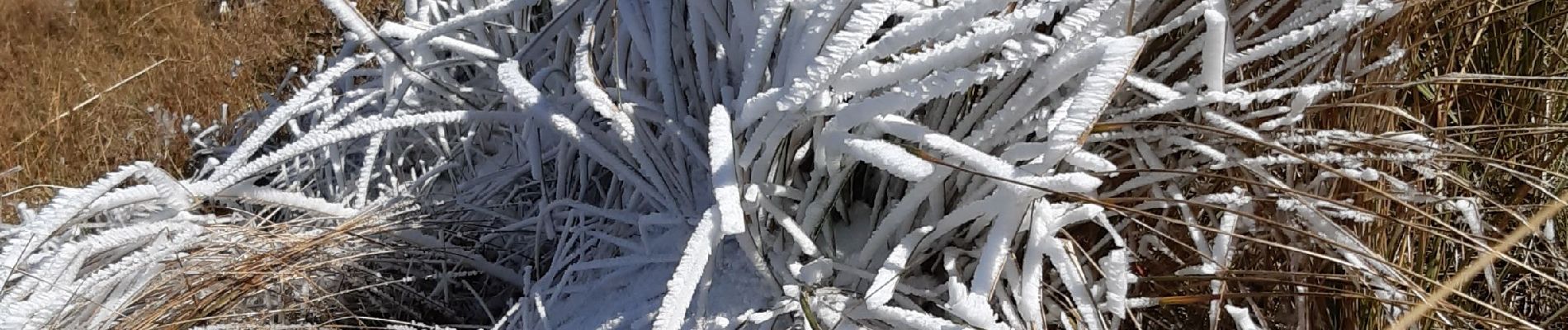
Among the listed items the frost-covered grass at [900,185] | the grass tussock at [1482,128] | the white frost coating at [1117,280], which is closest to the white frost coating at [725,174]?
the frost-covered grass at [900,185]

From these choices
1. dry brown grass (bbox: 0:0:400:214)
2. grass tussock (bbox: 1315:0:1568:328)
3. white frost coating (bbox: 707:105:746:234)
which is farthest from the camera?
dry brown grass (bbox: 0:0:400:214)

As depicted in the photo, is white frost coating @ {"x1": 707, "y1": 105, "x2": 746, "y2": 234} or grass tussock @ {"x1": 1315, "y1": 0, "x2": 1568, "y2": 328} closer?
white frost coating @ {"x1": 707, "y1": 105, "x2": 746, "y2": 234}

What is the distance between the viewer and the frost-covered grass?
78 centimetres

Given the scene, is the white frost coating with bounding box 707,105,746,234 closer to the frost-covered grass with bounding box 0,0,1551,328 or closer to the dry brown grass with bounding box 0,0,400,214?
the frost-covered grass with bounding box 0,0,1551,328

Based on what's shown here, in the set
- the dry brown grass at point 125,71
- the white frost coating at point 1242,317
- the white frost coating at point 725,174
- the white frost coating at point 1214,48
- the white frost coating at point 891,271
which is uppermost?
the white frost coating at point 1214,48

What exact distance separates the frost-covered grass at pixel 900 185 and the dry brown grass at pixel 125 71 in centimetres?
107

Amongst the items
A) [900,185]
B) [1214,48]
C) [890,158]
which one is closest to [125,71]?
[900,185]

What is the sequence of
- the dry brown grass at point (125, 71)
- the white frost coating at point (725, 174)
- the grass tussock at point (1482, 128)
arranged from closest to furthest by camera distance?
1. the white frost coating at point (725, 174)
2. the grass tussock at point (1482, 128)
3. the dry brown grass at point (125, 71)

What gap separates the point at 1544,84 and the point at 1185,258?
0.40 metres

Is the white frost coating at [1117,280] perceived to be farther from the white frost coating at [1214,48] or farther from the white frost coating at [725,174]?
the white frost coating at [725,174]

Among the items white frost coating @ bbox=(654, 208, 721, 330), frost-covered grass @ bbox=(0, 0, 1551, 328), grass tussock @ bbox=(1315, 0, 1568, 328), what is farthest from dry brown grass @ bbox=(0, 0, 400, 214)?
grass tussock @ bbox=(1315, 0, 1568, 328)

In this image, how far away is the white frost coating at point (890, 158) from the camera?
75cm

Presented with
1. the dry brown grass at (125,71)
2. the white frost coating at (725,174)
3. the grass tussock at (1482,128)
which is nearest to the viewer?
the white frost coating at (725,174)

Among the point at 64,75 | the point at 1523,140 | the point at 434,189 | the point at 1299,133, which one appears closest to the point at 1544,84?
the point at 1523,140
